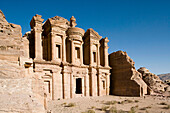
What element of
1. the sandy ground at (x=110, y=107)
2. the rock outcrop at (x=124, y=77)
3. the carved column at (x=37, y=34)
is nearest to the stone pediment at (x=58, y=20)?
the carved column at (x=37, y=34)

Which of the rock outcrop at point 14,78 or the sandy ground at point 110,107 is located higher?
the rock outcrop at point 14,78

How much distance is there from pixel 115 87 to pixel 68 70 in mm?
8795

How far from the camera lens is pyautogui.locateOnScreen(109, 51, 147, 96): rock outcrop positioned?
18859 mm

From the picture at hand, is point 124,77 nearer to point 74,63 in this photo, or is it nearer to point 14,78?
point 74,63

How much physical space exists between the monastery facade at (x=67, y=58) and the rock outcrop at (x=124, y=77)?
1.50 metres

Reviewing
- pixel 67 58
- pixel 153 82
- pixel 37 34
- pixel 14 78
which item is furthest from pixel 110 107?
pixel 153 82

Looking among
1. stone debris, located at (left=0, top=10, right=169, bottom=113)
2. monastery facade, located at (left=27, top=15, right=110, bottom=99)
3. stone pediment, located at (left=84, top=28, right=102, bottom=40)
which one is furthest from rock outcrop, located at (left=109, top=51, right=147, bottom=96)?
stone pediment, located at (left=84, top=28, right=102, bottom=40)

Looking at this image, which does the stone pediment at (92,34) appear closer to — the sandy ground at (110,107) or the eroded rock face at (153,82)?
the sandy ground at (110,107)

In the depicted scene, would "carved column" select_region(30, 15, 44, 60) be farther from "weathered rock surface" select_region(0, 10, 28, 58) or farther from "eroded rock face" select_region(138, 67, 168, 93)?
"eroded rock face" select_region(138, 67, 168, 93)

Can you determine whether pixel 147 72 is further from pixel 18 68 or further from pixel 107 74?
pixel 18 68

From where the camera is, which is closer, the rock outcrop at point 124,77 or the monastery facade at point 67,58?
the monastery facade at point 67,58

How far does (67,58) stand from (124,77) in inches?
354

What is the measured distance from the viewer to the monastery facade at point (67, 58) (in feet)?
51.1

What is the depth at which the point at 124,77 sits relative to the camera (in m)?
20.5
